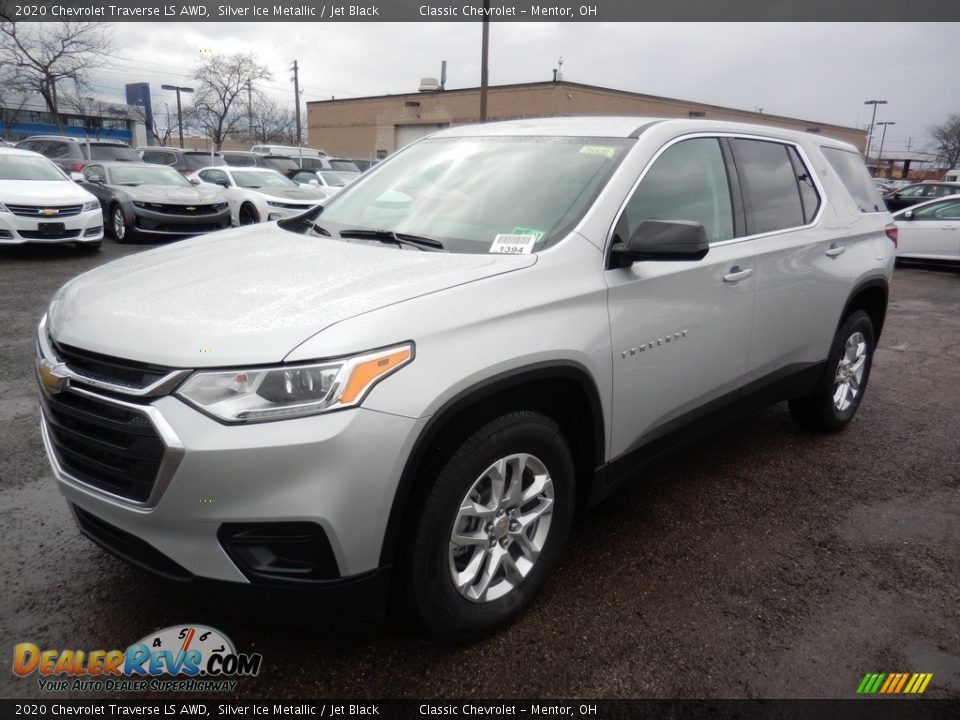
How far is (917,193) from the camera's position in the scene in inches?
750

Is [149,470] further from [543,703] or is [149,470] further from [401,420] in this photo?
[543,703]

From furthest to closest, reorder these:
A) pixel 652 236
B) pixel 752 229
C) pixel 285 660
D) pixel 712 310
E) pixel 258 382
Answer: pixel 752 229 < pixel 712 310 < pixel 652 236 < pixel 285 660 < pixel 258 382

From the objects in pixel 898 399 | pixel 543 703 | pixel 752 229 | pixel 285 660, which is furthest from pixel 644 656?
pixel 898 399

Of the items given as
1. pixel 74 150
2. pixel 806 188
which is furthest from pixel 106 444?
pixel 74 150

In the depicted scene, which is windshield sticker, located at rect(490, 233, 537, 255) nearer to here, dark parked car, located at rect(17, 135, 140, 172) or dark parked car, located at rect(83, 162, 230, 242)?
dark parked car, located at rect(83, 162, 230, 242)

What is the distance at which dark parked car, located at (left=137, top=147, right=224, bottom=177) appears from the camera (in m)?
19.4

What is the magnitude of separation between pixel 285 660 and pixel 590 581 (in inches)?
48.0

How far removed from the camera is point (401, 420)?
197 centimetres

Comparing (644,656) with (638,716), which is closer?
(638,716)

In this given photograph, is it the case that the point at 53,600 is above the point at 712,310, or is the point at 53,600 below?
below

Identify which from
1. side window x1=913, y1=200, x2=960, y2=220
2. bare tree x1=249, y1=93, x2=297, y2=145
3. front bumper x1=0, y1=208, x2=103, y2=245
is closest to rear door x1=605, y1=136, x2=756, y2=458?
front bumper x1=0, y1=208, x2=103, y2=245

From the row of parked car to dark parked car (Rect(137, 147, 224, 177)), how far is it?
2467 mm

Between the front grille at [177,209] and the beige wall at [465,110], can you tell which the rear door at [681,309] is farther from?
the beige wall at [465,110]

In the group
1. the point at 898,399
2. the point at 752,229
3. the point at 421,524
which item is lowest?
the point at 898,399
